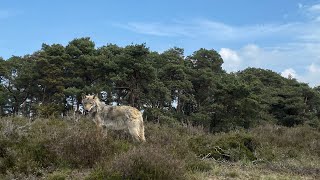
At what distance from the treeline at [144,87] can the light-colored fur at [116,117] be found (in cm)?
2258

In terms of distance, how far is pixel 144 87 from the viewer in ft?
130

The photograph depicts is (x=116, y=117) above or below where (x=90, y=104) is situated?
below

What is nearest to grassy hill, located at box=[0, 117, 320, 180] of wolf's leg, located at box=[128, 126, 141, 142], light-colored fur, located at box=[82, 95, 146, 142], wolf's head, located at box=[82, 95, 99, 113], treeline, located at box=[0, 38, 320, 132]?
wolf's leg, located at box=[128, 126, 141, 142]

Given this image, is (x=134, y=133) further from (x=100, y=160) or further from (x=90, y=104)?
(x=100, y=160)

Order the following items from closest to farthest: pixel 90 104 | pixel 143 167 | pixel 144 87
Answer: pixel 143 167 < pixel 90 104 < pixel 144 87

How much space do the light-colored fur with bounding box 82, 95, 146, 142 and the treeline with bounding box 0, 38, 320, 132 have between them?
74.1 feet

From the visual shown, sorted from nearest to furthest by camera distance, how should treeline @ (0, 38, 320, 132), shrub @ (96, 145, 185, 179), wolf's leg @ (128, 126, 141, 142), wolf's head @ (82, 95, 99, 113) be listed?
shrub @ (96, 145, 185, 179) → wolf's leg @ (128, 126, 141, 142) → wolf's head @ (82, 95, 99, 113) → treeline @ (0, 38, 320, 132)

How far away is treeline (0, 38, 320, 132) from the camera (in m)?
38.4

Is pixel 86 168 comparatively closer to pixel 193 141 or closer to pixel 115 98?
pixel 193 141

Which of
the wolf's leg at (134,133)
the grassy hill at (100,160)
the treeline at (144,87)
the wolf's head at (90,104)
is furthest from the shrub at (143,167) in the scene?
the treeline at (144,87)

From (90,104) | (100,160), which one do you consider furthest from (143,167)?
(90,104)

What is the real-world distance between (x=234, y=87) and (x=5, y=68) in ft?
86.7

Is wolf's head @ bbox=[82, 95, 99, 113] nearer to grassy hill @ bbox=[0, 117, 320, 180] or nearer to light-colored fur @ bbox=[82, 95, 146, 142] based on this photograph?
light-colored fur @ bbox=[82, 95, 146, 142]

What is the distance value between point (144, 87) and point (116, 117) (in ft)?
90.9
